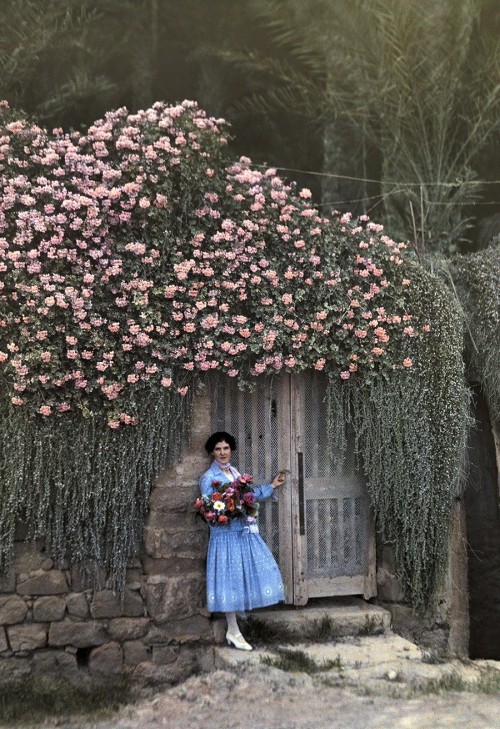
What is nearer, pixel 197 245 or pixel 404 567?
pixel 197 245

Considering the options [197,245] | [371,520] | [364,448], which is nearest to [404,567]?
[371,520]

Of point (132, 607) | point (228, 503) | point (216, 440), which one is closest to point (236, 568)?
point (228, 503)

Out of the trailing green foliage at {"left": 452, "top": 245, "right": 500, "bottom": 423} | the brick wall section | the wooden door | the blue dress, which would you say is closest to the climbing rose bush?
the wooden door

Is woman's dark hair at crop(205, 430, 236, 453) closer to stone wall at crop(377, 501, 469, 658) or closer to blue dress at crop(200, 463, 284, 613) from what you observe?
blue dress at crop(200, 463, 284, 613)

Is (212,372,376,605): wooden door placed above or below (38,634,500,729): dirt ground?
above

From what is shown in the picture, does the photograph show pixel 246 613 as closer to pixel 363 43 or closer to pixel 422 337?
pixel 422 337

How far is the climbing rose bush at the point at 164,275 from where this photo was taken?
4.72m

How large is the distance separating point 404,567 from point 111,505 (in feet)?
7.47

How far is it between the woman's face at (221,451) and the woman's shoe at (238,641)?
1.19 meters

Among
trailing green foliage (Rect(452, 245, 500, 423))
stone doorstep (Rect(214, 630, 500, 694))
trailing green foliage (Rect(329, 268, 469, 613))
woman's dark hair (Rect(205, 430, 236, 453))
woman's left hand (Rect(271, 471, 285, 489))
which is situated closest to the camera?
stone doorstep (Rect(214, 630, 500, 694))

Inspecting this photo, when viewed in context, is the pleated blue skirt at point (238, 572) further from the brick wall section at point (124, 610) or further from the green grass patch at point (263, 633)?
the green grass patch at point (263, 633)

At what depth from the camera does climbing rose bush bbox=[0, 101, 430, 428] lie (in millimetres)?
4723

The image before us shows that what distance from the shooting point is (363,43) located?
710 cm

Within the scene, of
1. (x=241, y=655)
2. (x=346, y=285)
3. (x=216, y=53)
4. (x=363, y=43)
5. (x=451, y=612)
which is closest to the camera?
(x=241, y=655)
